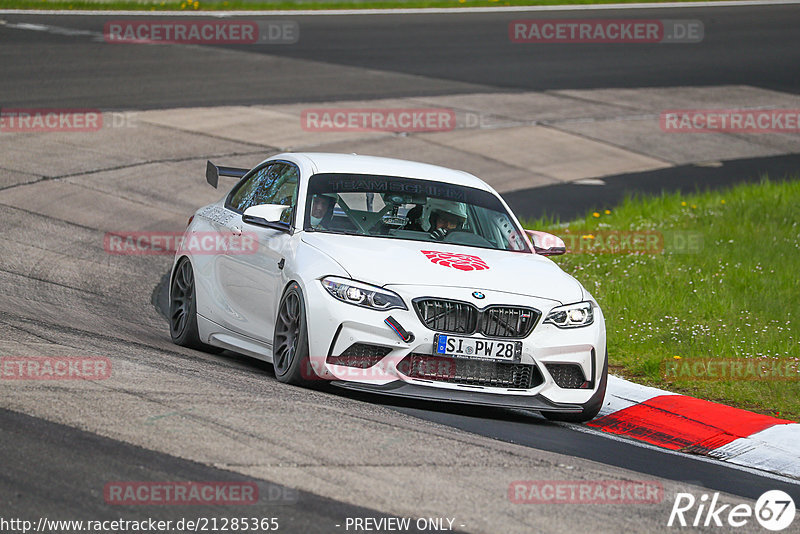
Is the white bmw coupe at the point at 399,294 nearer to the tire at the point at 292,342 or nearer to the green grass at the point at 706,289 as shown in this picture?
the tire at the point at 292,342

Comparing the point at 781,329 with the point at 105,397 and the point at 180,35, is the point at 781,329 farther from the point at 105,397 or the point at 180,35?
the point at 180,35

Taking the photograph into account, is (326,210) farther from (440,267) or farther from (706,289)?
(706,289)

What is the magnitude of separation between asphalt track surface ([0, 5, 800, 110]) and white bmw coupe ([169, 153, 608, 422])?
11.6m

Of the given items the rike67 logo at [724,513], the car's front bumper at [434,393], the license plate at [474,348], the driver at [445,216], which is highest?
the driver at [445,216]

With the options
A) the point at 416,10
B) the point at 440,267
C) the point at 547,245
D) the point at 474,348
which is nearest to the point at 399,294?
A: the point at 440,267

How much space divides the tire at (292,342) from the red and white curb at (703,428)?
81.3 inches

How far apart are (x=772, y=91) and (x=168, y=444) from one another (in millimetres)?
23074

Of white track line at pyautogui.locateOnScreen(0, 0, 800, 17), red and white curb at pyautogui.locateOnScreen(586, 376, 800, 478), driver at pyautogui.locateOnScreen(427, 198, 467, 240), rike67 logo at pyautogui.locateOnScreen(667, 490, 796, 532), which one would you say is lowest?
red and white curb at pyautogui.locateOnScreen(586, 376, 800, 478)

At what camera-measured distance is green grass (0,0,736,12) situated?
97.9 ft

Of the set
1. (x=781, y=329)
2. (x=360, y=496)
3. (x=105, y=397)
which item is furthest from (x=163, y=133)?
(x=360, y=496)

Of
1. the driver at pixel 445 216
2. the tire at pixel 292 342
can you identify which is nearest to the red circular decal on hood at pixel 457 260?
the driver at pixel 445 216

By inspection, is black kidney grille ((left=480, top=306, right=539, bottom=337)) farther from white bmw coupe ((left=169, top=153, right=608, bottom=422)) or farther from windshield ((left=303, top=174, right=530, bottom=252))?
windshield ((left=303, top=174, right=530, bottom=252))

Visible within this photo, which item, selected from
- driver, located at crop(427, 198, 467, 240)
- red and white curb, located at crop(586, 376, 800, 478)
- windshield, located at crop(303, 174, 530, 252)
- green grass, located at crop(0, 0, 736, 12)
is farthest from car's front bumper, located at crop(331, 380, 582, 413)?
green grass, located at crop(0, 0, 736, 12)

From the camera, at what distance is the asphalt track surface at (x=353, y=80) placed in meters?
5.69
